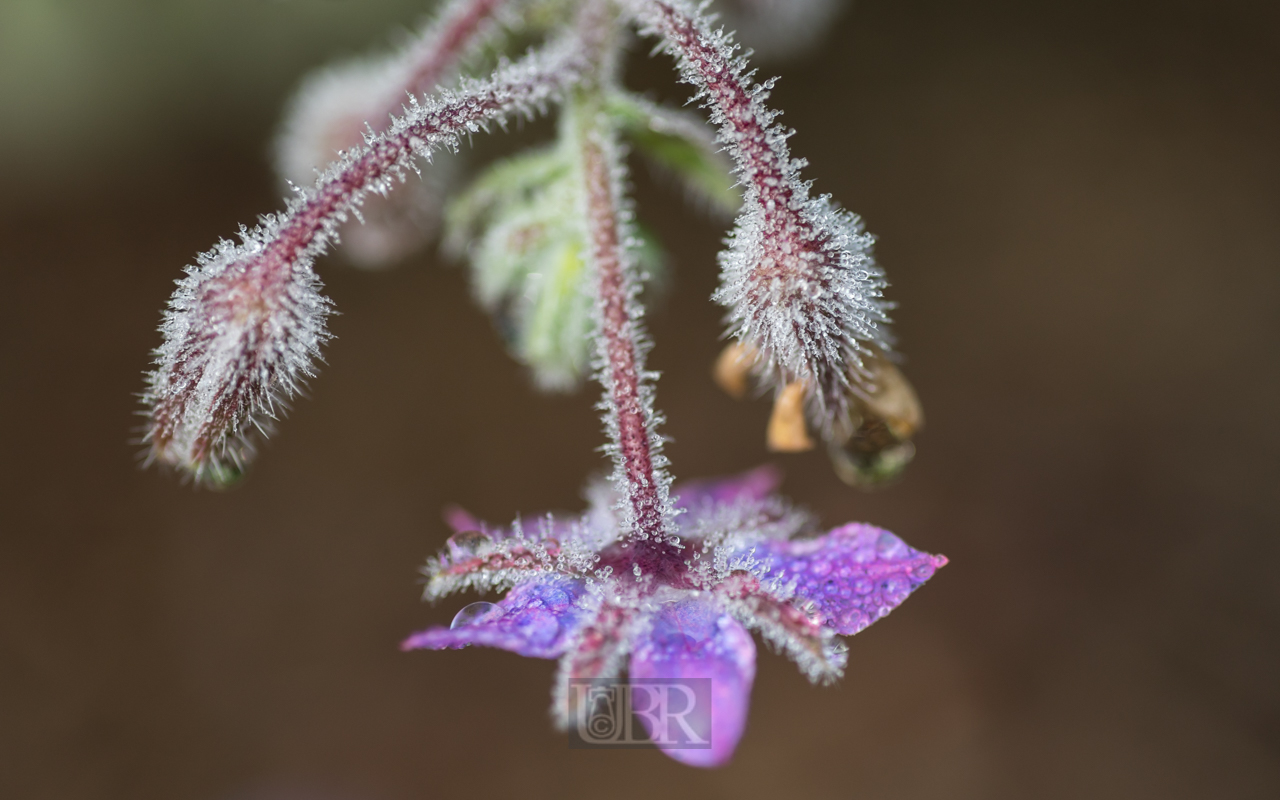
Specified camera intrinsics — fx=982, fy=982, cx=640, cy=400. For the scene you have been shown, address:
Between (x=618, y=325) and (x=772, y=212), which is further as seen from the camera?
(x=618, y=325)

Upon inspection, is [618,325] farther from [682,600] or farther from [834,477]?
[834,477]

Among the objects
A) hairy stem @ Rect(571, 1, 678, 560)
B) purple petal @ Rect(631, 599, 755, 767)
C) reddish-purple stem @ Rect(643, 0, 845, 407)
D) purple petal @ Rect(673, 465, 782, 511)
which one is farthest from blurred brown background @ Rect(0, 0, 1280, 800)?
reddish-purple stem @ Rect(643, 0, 845, 407)

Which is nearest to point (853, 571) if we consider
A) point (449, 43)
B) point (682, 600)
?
point (682, 600)

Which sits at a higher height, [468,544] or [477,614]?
[468,544]

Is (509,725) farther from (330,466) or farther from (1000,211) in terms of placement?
(1000,211)

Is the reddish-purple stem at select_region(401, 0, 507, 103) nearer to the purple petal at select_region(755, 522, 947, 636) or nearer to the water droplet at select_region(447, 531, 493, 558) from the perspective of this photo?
the water droplet at select_region(447, 531, 493, 558)

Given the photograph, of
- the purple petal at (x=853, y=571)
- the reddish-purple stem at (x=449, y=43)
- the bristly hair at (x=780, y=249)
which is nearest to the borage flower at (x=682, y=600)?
the purple petal at (x=853, y=571)

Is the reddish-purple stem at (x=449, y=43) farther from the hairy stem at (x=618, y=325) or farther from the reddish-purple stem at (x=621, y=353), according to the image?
the reddish-purple stem at (x=621, y=353)

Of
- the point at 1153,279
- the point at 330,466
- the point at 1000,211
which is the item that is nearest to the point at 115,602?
the point at 330,466
